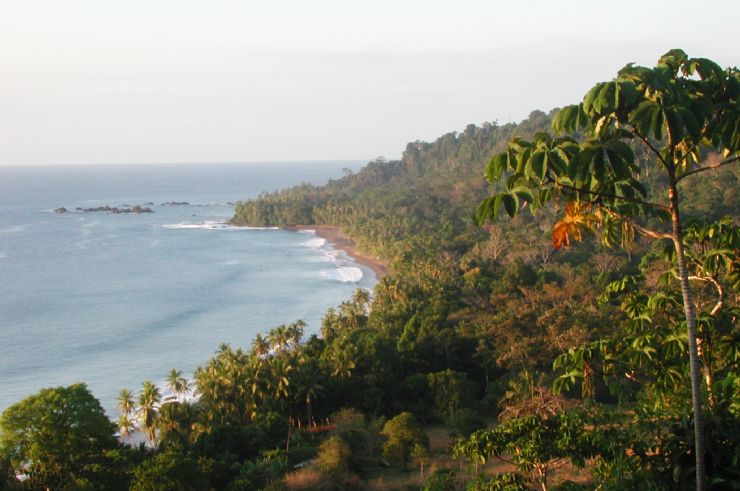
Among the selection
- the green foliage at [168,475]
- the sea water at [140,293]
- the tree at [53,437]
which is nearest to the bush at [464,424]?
the green foliage at [168,475]

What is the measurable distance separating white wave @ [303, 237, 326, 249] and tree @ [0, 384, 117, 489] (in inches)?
2601

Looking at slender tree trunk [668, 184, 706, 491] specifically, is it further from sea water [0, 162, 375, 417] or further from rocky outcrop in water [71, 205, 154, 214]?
rocky outcrop in water [71, 205, 154, 214]

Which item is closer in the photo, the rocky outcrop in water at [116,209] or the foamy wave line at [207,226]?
the foamy wave line at [207,226]

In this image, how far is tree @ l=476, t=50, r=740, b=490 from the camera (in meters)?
4.34

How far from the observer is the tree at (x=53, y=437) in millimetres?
19547

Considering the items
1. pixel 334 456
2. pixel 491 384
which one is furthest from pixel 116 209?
pixel 334 456

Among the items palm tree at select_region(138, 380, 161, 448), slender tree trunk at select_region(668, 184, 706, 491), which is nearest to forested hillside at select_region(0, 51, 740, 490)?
palm tree at select_region(138, 380, 161, 448)

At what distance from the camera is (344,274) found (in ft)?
220

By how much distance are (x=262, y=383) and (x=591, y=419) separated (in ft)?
78.5

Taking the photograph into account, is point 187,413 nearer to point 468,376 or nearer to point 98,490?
point 98,490

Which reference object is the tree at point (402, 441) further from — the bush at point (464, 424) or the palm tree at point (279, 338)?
the palm tree at point (279, 338)

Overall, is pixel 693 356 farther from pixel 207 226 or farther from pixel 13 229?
pixel 13 229

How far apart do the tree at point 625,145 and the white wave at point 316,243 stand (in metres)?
82.2

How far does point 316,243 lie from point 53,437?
7078 centimetres
